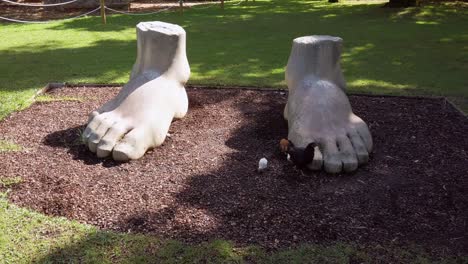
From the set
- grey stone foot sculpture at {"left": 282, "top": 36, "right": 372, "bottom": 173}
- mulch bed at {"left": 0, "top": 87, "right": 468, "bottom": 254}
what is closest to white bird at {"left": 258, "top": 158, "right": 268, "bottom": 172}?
mulch bed at {"left": 0, "top": 87, "right": 468, "bottom": 254}

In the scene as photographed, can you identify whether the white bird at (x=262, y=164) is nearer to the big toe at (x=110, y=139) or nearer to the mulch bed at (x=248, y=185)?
the mulch bed at (x=248, y=185)

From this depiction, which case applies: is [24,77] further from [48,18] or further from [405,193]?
[48,18]

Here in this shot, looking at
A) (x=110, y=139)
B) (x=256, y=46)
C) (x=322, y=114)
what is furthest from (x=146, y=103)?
(x=256, y=46)

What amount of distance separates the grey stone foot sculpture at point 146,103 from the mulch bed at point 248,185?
0.13 m

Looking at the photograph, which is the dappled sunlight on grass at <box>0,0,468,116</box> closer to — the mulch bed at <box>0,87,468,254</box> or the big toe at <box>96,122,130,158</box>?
the mulch bed at <box>0,87,468,254</box>

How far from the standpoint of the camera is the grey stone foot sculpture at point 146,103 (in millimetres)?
3941

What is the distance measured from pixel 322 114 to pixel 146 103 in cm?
142

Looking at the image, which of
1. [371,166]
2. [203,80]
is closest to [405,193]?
[371,166]

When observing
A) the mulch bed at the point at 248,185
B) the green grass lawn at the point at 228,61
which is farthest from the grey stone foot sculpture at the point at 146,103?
the green grass lawn at the point at 228,61

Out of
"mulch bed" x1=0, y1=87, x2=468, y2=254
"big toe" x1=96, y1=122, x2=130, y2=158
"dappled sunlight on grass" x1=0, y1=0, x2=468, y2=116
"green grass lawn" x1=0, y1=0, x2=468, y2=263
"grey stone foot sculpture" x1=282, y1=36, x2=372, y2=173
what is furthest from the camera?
"dappled sunlight on grass" x1=0, y1=0, x2=468, y2=116

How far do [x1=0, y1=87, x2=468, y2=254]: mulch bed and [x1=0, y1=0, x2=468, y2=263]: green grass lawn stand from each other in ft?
0.50

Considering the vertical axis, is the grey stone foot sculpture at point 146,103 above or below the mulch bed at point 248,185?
above

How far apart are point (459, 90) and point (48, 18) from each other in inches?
416

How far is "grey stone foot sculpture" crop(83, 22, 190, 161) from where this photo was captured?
12.9ft
